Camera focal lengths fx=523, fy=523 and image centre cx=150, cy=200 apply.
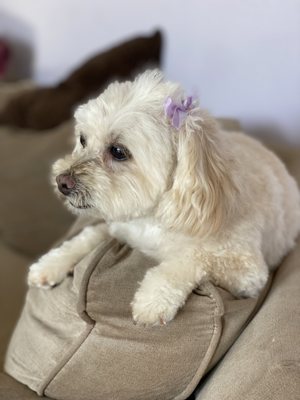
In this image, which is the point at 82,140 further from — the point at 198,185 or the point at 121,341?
the point at 121,341

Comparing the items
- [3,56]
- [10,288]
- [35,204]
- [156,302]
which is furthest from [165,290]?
[3,56]

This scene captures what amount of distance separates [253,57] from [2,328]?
1356 mm

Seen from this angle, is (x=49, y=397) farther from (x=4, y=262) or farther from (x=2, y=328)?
(x=4, y=262)

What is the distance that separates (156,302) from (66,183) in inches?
13.3

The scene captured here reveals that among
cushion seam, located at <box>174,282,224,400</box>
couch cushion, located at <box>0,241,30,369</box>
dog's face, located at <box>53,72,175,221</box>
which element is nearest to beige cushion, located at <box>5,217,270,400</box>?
cushion seam, located at <box>174,282,224,400</box>

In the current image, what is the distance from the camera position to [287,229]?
1.41m

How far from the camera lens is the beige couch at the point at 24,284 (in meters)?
0.96

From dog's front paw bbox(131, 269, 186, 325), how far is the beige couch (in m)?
0.13

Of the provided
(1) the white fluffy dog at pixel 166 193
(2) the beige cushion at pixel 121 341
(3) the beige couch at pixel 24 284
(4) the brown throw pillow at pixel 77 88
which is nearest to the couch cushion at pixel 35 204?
(3) the beige couch at pixel 24 284

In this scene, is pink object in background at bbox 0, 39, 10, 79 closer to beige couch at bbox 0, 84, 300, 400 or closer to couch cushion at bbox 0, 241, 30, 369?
beige couch at bbox 0, 84, 300, 400

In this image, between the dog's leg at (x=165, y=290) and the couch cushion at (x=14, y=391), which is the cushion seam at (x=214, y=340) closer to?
the dog's leg at (x=165, y=290)

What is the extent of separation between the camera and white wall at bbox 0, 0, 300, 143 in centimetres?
198

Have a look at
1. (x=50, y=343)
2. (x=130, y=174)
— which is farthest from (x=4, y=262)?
(x=130, y=174)

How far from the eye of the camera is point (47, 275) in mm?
1264
